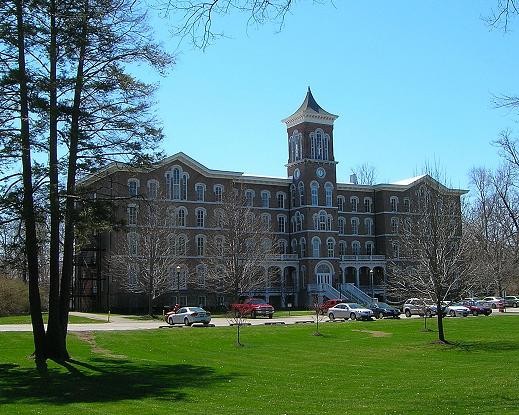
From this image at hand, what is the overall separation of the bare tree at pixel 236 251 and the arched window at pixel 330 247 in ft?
27.9

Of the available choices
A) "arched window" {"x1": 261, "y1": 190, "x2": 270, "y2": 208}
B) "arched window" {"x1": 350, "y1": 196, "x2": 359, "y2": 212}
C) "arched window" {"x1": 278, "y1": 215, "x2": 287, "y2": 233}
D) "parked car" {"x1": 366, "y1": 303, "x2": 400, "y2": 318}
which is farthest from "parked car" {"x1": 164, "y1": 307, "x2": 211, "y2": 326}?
"arched window" {"x1": 350, "y1": 196, "x2": 359, "y2": 212}

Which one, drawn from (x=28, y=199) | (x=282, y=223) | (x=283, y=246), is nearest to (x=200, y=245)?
(x=283, y=246)

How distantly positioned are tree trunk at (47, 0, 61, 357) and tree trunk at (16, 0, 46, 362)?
1.60 feet

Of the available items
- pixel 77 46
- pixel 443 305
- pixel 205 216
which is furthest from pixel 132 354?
pixel 205 216

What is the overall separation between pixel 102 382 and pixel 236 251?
41166 millimetres

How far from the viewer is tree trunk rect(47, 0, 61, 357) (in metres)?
18.9

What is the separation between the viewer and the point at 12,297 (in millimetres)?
54812

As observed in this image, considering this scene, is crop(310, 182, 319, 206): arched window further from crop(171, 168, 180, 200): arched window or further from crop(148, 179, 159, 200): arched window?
crop(148, 179, 159, 200): arched window

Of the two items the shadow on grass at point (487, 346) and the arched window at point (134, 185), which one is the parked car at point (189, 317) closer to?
the shadow on grass at point (487, 346)

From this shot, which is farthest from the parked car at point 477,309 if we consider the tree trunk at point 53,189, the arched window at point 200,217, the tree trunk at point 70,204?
the tree trunk at point 53,189

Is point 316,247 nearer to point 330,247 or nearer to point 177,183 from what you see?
point 330,247

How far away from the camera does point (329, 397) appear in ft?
47.2

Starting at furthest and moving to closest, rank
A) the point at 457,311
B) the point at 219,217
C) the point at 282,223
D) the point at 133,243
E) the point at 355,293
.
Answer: the point at 282,223 < the point at 355,293 < the point at 219,217 < the point at 133,243 < the point at 457,311

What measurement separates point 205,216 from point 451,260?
3968cm
